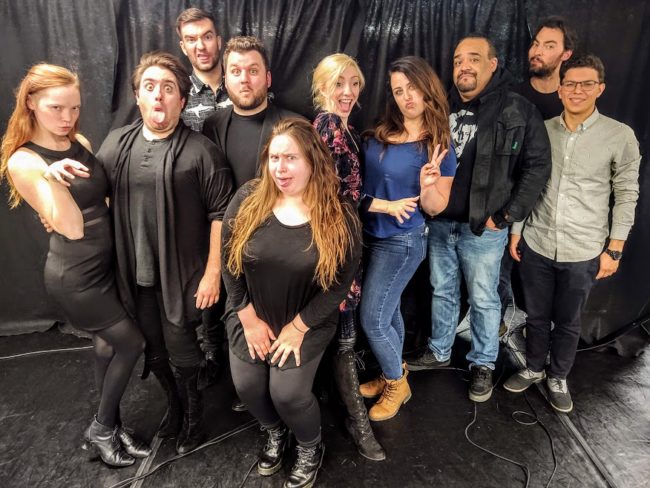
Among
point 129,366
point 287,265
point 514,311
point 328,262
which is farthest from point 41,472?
point 514,311

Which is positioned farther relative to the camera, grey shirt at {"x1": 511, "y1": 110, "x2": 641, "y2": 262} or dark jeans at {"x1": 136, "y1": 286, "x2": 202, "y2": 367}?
grey shirt at {"x1": 511, "y1": 110, "x2": 641, "y2": 262}

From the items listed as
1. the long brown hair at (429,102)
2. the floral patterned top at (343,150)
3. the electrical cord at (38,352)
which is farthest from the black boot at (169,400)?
the long brown hair at (429,102)

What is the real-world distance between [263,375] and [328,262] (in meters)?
0.57

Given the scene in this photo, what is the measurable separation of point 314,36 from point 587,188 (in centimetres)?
169

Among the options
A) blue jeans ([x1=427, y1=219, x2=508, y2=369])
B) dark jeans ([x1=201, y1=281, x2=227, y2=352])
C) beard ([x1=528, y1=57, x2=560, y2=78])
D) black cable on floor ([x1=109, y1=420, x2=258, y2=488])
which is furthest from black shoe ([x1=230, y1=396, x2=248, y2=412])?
beard ([x1=528, y1=57, x2=560, y2=78])

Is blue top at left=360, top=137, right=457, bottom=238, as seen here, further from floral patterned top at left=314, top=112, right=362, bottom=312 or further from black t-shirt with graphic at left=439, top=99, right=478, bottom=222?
black t-shirt with graphic at left=439, top=99, right=478, bottom=222

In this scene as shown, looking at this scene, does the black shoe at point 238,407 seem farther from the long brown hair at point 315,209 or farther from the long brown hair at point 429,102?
the long brown hair at point 429,102

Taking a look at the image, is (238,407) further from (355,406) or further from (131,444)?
(355,406)

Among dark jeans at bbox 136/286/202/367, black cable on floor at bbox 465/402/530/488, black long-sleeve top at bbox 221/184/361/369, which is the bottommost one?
black cable on floor at bbox 465/402/530/488

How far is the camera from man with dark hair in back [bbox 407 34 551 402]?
2.18 metres

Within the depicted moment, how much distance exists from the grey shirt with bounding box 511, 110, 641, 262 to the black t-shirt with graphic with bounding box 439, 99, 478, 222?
39cm

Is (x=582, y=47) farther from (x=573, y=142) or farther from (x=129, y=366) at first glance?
(x=129, y=366)

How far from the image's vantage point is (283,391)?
1.77 metres

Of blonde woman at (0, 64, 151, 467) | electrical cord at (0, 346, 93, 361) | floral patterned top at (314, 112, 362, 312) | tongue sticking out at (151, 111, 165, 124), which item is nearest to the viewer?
blonde woman at (0, 64, 151, 467)
